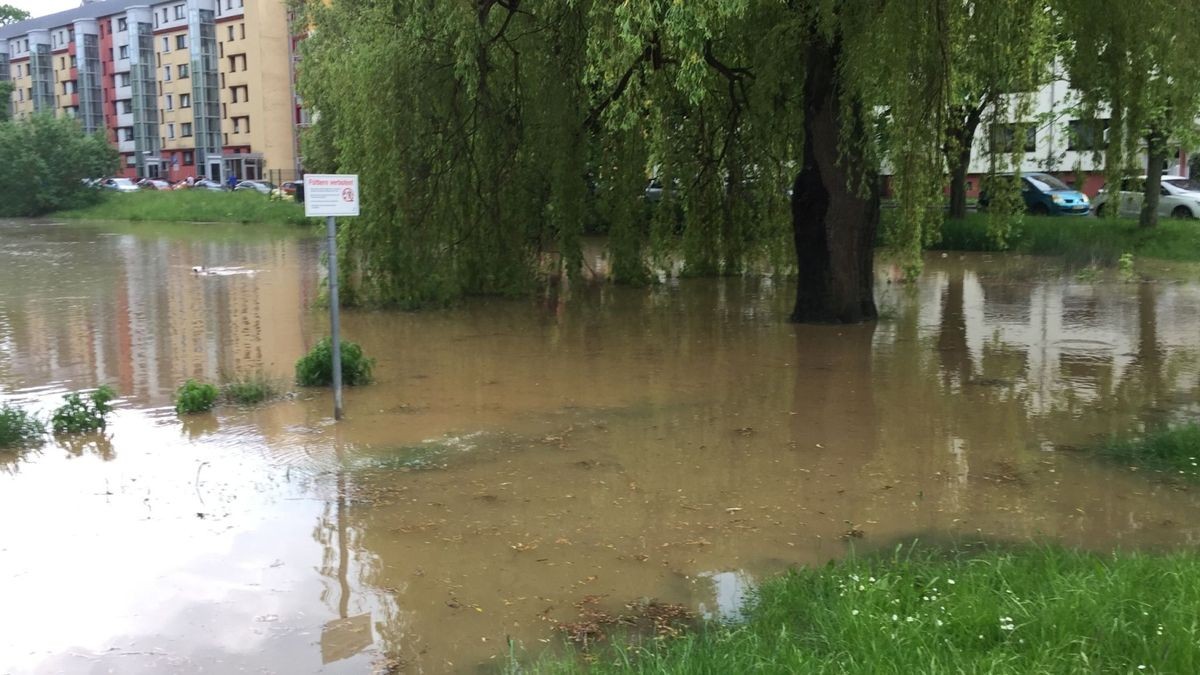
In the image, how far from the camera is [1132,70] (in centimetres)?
1105

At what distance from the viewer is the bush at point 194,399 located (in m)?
10.1

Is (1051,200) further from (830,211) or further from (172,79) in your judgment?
(172,79)

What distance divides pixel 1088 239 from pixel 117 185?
62097 millimetres

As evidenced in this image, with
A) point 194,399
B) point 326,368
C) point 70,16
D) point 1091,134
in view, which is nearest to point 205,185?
point 70,16

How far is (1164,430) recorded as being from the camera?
341 inches

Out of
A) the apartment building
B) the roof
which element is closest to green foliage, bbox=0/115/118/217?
the apartment building

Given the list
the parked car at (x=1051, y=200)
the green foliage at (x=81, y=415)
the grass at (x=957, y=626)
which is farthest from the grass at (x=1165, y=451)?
the parked car at (x=1051, y=200)

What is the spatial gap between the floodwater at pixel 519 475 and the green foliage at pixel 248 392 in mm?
246

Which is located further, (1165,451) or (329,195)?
(329,195)

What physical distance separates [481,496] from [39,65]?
4144 inches

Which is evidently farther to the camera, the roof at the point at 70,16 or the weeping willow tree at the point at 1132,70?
the roof at the point at 70,16

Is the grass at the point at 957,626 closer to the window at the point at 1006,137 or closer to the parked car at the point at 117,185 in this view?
the window at the point at 1006,137

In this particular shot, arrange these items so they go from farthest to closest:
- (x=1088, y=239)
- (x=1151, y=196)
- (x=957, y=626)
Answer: (x=1088, y=239) → (x=1151, y=196) → (x=957, y=626)

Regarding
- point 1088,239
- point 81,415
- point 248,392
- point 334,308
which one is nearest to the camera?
point 334,308
